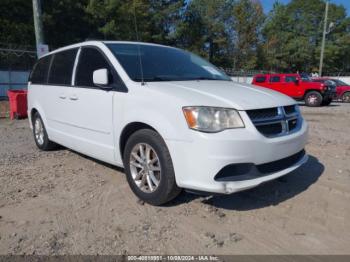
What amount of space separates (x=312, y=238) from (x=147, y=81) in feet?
7.45

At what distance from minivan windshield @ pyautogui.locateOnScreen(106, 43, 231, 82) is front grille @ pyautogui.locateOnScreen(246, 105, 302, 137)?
45.2 inches

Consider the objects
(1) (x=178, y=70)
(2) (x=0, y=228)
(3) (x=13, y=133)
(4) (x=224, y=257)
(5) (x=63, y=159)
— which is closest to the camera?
(4) (x=224, y=257)

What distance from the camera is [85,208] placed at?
11.3 feet

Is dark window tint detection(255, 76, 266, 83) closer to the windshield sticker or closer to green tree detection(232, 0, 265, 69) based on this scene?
the windshield sticker

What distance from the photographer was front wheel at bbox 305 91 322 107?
16750 millimetres

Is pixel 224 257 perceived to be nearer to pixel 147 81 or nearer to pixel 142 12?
pixel 147 81

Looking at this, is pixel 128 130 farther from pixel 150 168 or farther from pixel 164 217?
pixel 164 217

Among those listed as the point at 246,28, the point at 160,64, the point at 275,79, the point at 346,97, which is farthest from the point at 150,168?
the point at 246,28

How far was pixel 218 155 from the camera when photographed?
2.84 metres

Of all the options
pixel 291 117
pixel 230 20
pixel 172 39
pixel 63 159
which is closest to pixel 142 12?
pixel 172 39

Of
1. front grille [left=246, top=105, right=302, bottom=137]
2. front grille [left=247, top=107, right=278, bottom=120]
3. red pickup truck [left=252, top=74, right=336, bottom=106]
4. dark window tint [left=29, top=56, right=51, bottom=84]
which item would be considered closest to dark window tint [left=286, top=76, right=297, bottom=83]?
red pickup truck [left=252, top=74, right=336, bottom=106]

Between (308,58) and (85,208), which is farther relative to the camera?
(308,58)

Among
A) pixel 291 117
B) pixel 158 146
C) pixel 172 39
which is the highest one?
pixel 172 39

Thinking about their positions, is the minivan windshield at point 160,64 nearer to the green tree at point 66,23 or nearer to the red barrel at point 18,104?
the red barrel at point 18,104
